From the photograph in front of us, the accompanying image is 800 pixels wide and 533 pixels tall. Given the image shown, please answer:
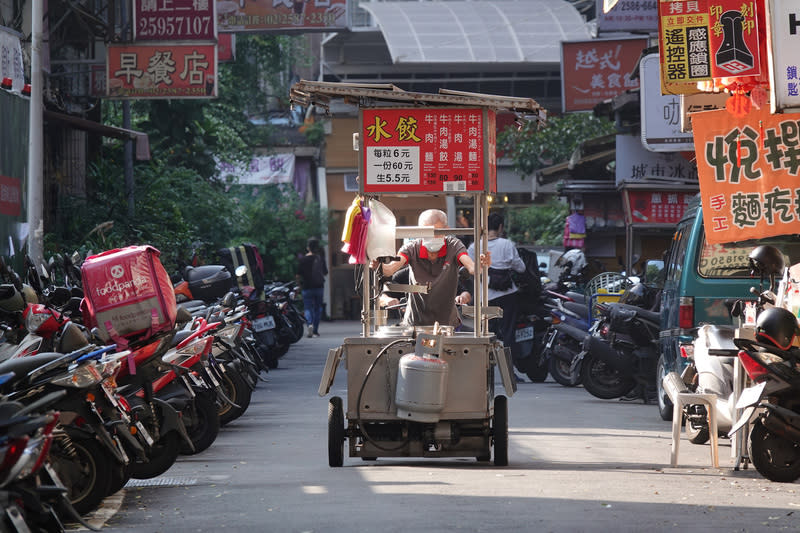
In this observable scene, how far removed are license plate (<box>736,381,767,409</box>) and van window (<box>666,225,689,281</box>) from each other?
11.6ft

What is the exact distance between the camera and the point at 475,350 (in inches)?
365

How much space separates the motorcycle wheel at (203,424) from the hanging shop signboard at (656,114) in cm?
1088

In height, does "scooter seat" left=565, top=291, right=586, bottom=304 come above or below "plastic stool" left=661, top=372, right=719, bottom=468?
above

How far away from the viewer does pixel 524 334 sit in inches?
691

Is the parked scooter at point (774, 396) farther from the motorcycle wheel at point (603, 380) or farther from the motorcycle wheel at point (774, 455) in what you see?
the motorcycle wheel at point (603, 380)

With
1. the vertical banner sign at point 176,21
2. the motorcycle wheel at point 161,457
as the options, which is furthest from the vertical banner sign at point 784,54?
the vertical banner sign at point 176,21

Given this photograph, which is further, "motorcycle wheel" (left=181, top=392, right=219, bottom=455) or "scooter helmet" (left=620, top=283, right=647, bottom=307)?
"scooter helmet" (left=620, top=283, right=647, bottom=307)

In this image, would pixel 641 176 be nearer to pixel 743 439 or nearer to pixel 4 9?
pixel 4 9

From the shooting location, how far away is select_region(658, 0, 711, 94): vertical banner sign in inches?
407

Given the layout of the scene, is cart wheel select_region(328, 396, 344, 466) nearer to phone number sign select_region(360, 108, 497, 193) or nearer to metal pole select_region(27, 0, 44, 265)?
phone number sign select_region(360, 108, 497, 193)

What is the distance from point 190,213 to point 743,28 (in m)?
14.3

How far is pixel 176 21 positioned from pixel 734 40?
423 inches

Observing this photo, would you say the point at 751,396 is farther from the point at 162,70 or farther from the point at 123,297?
the point at 162,70

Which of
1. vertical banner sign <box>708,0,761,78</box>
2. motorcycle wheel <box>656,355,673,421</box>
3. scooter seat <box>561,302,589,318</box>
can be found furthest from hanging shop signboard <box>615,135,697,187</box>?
vertical banner sign <box>708,0,761,78</box>
